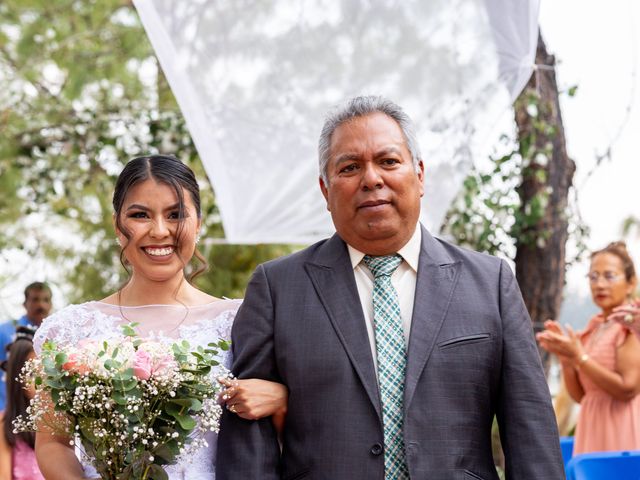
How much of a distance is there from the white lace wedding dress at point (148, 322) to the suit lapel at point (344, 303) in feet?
1.58

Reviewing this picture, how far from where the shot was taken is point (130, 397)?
303 cm

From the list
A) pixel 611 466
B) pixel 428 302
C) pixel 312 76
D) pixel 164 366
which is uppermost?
pixel 312 76

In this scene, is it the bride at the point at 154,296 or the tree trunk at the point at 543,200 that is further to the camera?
the tree trunk at the point at 543,200

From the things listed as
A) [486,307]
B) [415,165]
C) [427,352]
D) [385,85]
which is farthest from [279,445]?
[385,85]

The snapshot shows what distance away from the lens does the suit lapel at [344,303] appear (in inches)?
125

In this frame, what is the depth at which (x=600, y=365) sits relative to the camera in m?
5.82

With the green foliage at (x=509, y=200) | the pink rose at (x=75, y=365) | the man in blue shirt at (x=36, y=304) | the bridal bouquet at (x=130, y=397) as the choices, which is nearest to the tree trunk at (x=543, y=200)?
the green foliage at (x=509, y=200)

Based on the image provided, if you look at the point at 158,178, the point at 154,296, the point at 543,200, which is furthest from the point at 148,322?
the point at 543,200

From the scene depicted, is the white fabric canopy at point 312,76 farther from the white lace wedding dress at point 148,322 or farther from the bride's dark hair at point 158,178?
the white lace wedding dress at point 148,322

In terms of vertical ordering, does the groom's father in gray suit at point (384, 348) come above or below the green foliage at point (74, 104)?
below

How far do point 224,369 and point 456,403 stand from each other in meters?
0.72

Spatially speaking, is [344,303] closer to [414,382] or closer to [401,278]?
[401,278]

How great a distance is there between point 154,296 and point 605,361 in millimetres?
3044

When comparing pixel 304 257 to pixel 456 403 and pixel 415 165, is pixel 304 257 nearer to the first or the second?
pixel 415 165
